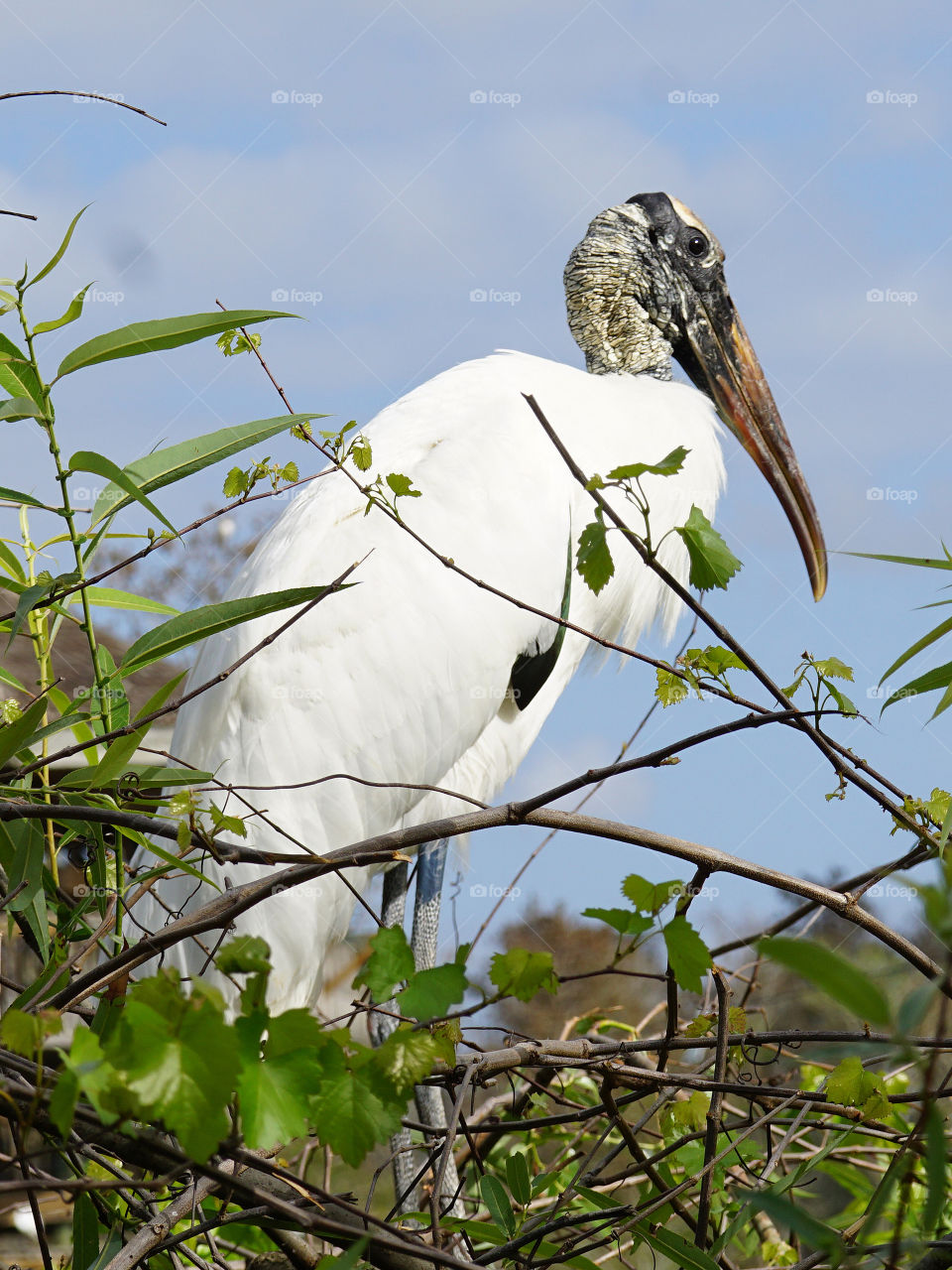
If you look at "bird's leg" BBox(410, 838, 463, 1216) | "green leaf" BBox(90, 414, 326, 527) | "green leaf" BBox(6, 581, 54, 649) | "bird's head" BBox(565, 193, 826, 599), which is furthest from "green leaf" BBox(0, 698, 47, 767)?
"bird's head" BBox(565, 193, 826, 599)

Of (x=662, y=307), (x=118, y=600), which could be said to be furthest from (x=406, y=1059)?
(x=662, y=307)

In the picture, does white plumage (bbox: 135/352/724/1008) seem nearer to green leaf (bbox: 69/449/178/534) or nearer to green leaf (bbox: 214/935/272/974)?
green leaf (bbox: 69/449/178/534)

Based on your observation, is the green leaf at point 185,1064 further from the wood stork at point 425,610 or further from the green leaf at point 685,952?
the wood stork at point 425,610

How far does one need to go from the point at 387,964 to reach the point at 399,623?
6.80 ft

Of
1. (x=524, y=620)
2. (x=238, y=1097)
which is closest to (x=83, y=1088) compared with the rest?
(x=238, y=1097)

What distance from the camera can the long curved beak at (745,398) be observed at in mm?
3127

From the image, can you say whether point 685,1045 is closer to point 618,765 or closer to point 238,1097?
point 618,765

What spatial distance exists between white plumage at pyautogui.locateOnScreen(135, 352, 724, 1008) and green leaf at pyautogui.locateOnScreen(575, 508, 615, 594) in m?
1.61

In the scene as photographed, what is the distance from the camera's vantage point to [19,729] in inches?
39.4

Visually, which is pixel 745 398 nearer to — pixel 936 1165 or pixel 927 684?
pixel 927 684

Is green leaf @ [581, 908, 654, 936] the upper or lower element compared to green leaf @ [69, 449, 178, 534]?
lower

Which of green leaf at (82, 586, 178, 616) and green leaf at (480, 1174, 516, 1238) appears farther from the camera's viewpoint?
green leaf at (82, 586, 178, 616)

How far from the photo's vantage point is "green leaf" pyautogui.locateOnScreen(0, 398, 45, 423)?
0.97m

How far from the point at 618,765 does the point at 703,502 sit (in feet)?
7.63
